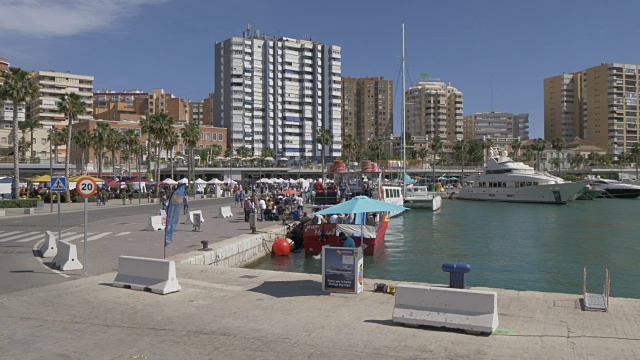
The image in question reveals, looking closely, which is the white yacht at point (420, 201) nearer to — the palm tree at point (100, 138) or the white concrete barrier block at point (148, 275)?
the palm tree at point (100, 138)

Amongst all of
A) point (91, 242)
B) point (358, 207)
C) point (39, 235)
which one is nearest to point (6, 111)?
point (39, 235)

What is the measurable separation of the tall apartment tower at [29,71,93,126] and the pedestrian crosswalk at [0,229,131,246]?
111m

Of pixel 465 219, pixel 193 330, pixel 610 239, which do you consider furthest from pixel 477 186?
pixel 193 330

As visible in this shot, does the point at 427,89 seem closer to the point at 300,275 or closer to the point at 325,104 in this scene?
the point at 325,104

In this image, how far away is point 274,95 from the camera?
14038cm

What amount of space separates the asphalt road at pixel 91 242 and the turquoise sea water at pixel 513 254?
4707mm

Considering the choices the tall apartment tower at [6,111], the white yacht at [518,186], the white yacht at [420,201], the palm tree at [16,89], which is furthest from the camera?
the tall apartment tower at [6,111]

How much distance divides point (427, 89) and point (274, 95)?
6410 centimetres

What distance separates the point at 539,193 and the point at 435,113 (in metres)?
105

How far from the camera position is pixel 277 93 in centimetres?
14038

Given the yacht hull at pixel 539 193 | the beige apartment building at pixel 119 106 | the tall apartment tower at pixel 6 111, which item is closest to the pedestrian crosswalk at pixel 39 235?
the yacht hull at pixel 539 193

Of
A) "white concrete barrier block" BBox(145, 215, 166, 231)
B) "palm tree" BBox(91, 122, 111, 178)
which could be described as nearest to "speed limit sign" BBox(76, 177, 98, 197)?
"white concrete barrier block" BBox(145, 215, 166, 231)

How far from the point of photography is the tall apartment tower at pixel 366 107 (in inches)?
7180

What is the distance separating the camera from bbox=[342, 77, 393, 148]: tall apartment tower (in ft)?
598
